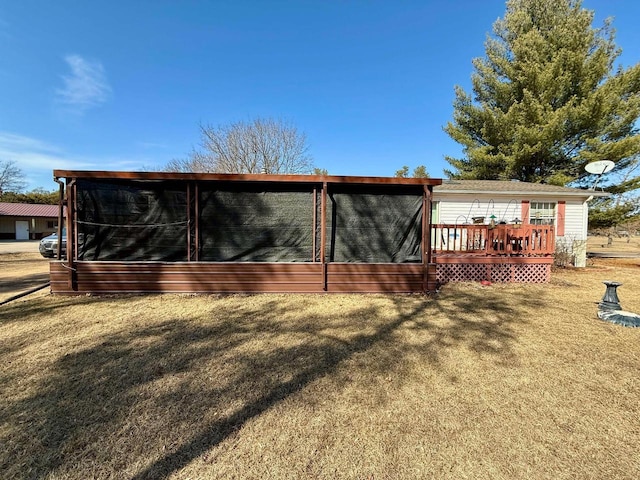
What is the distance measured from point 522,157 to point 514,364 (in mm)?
12926

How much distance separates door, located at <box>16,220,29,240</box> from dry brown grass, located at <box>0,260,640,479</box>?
1310 inches

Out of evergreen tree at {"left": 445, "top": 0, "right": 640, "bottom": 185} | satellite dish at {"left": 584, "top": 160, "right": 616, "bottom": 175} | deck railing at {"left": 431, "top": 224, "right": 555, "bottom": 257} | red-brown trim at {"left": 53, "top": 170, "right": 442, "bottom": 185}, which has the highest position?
evergreen tree at {"left": 445, "top": 0, "right": 640, "bottom": 185}

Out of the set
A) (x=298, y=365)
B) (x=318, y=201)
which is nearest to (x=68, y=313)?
(x=298, y=365)

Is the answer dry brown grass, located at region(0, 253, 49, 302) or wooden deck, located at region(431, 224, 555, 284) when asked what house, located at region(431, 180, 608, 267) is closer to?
wooden deck, located at region(431, 224, 555, 284)

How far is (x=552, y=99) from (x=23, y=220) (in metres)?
40.9

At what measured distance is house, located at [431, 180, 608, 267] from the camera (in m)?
10.2

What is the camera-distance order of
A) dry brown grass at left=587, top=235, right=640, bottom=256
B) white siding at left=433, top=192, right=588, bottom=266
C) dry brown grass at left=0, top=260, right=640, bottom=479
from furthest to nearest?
dry brown grass at left=587, top=235, right=640, bottom=256, white siding at left=433, top=192, right=588, bottom=266, dry brown grass at left=0, top=260, right=640, bottom=479

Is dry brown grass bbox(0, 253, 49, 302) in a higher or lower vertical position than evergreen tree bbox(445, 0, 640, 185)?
lower

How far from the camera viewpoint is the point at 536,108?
41.3ft

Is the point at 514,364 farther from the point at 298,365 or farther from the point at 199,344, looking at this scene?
the point at 199,344

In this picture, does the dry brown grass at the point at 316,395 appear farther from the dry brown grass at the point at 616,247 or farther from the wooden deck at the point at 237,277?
the dry brown grass at the point at 616,247

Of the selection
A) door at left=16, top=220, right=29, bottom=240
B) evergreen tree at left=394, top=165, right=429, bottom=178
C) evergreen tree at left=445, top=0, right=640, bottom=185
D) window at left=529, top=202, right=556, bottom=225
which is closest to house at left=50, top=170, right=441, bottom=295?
window at left=529, top=202, right=556, bottom=225

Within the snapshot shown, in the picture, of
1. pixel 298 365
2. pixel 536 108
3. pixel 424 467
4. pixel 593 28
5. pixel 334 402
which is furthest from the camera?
pixel 593 28

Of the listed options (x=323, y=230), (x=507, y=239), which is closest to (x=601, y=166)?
(x=507, y=239)
